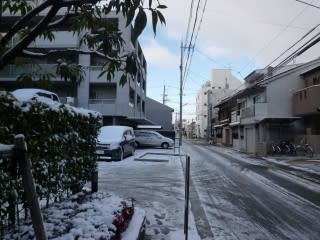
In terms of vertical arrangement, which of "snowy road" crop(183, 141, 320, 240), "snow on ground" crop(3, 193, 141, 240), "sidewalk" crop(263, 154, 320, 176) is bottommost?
"snowy road" crop(183, 141, 320, 240)

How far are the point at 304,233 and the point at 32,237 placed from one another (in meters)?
4.85

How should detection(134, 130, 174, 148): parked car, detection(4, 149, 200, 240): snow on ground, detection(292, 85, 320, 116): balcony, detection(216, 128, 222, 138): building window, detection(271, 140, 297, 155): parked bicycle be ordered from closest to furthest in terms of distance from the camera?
detection(4, 149, 200, 240): snow on ground → detection(292, 85, 320, 116): balcony → detection(271, 140, 297, 155): parked bicycle → detection(134, 130, 174, 148): parked car → detection(216, 128, 222, 138): building window

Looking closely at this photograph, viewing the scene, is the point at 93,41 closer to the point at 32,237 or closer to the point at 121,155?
the point at 32,237

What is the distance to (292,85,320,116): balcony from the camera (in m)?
32.4

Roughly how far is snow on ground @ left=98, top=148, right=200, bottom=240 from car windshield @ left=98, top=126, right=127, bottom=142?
378cm

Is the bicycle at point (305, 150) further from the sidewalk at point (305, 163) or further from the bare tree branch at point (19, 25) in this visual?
the bare tree branch at point (19, 25)

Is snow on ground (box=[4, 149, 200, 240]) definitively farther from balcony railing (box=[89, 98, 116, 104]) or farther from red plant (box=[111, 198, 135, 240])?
balcony railing (box=[89, 98, 116, 104])

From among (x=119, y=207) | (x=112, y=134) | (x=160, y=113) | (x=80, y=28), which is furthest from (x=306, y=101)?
(x=160, y=113)

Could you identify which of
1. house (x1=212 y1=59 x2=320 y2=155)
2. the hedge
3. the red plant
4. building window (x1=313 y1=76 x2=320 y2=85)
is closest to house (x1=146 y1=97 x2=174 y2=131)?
house (x1=212 y1=59 x2=320 y2=155)

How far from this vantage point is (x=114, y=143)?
21797 millimetres

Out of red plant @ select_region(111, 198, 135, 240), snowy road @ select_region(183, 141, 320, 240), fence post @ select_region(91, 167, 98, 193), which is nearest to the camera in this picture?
red plant @ select_region(111, 198, 135, 240)

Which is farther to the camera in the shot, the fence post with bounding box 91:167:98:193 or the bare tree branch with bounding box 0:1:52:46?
the fence post with bounding box 91:167:98:193

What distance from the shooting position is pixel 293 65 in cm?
3959

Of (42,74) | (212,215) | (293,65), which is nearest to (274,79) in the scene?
(293,65)
